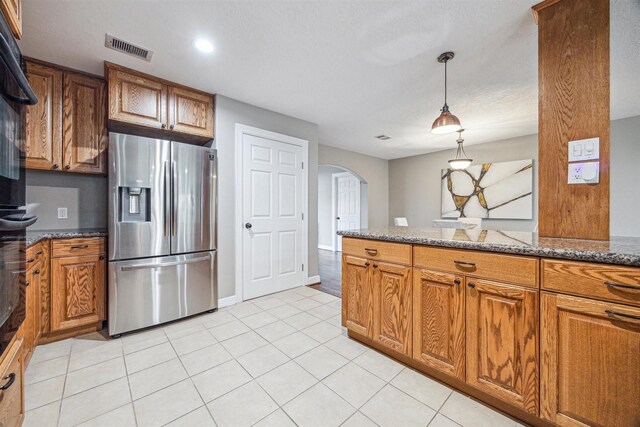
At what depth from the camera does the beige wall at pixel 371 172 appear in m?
5.48

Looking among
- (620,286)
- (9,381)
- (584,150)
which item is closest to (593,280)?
(620,286)

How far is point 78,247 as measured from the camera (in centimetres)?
226

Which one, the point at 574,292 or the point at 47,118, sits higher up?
the point at 47,118

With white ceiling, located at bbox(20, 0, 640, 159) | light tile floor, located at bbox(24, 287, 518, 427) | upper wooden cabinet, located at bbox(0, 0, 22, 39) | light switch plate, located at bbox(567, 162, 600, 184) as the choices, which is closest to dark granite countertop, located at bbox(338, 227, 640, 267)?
light switch plate, located at bbox(567, 162, 600, 184)

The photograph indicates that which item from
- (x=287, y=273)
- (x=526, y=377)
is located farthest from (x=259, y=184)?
(x=526, y=377)

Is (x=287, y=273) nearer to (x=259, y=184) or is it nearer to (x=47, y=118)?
(x=259, y=184)

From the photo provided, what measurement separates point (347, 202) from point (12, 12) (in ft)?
21.1

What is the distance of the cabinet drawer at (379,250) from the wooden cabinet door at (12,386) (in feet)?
6.20

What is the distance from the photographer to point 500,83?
2.79 meters

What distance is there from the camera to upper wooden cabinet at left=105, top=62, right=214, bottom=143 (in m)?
2.38

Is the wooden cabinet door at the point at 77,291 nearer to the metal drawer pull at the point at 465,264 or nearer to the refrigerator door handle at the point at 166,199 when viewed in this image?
the refrigerator door handle at the point at 166,199

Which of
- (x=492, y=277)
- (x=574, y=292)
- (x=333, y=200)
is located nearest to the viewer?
(x=574, y=292)

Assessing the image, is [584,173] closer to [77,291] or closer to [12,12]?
[12,12]

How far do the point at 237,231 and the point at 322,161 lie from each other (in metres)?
2.73
